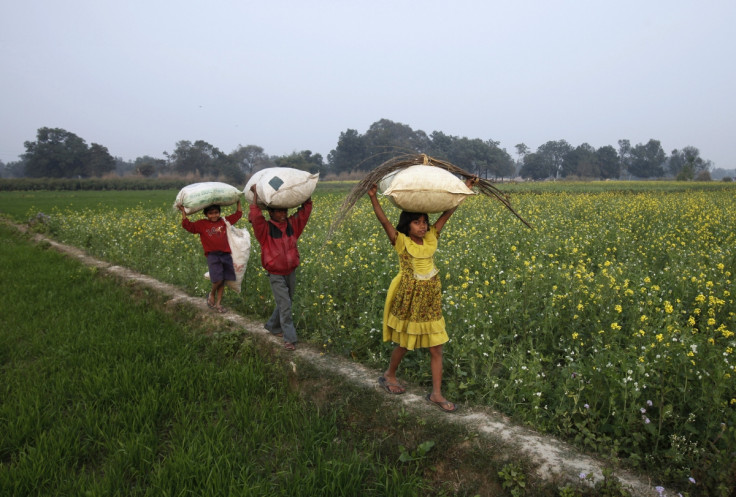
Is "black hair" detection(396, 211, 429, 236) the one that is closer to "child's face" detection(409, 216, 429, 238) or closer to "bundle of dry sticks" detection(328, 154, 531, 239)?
"child's face" detection(409, 216, 429, 238)

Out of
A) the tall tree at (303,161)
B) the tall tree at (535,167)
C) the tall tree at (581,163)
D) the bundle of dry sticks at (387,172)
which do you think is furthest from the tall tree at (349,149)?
the bundle of dry sticks at (387,172)

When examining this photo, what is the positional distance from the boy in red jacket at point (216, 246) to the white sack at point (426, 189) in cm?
282

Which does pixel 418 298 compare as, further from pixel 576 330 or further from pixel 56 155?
pixel 56 155

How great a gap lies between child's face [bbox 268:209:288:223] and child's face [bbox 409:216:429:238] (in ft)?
4.67

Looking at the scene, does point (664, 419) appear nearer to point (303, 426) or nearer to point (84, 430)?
point (303, 426)

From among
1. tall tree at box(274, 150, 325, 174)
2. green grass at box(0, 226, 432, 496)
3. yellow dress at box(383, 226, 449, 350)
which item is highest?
tall tree at box(274, 150, 325, 174)

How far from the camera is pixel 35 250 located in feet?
30.5

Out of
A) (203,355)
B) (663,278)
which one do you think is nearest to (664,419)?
(663,278)

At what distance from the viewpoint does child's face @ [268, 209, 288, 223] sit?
3.95 m

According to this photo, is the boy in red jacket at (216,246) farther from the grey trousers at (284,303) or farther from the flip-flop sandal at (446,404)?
the flip-flop sandal at (446,404)

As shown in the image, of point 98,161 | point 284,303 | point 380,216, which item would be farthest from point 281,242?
point 98,161

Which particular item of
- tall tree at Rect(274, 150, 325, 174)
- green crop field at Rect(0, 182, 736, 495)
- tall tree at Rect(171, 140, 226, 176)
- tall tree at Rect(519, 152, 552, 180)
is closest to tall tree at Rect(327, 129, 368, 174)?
tall tree at Rect(274, 150, 325, 174)

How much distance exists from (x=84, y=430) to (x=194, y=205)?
2.33 m

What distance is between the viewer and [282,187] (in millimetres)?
3578
